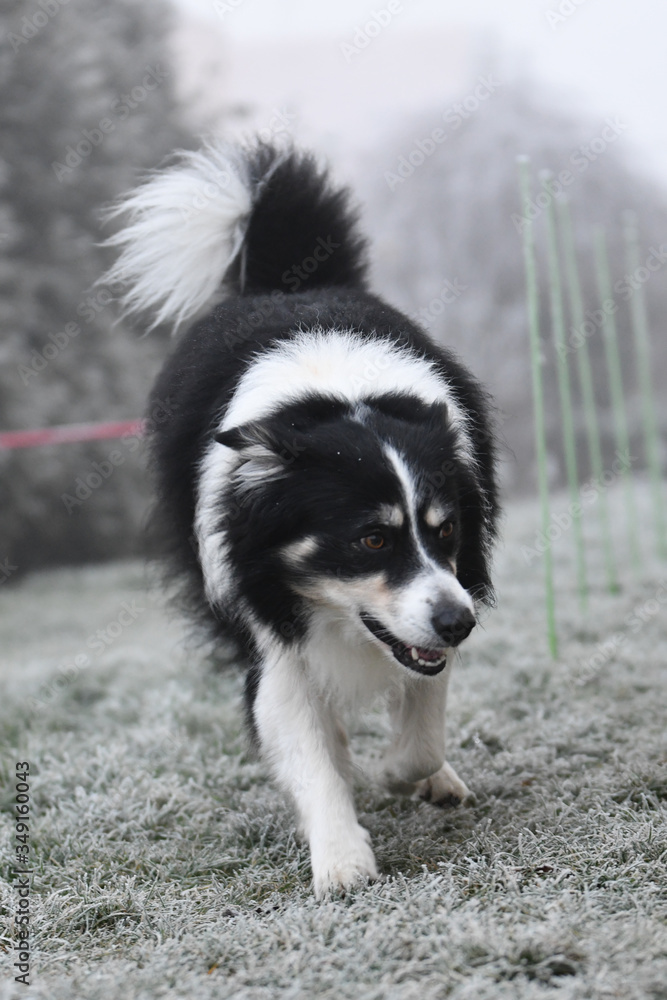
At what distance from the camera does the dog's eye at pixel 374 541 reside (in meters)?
2.59

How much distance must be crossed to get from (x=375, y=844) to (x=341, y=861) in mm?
324

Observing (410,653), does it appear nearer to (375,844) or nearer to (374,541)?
(374,541)

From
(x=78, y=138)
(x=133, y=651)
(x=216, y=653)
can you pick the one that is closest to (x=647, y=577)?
(x=133, y=651)

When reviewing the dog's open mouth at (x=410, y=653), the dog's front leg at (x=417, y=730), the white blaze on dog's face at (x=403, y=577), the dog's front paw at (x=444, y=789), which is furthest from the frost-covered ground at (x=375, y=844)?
the white blaze on dog's face at (x=403, y=577)

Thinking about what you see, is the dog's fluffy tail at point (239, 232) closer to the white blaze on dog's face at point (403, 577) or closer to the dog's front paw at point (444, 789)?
the white blaze on dog's face at point (403, 577)

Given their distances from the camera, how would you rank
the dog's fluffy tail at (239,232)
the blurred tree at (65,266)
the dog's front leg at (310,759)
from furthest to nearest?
the blurred tree at (65,266) < the dog's fluffy tail at (239,232) < the dog's front leg at (310,759)

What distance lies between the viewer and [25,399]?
30.5 feet

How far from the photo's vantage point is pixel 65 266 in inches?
406

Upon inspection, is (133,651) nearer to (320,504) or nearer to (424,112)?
(320,504)

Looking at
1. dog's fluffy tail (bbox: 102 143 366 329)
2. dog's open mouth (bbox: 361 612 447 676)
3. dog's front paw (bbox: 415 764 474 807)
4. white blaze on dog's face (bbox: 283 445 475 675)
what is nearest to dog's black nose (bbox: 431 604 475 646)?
white blaze on dog's face (bbox: 283 445 475 675)

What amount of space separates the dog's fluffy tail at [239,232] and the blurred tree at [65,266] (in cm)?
553

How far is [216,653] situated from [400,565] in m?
1.32

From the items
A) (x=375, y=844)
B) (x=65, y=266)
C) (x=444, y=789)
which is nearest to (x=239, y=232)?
(x=444, y=789)

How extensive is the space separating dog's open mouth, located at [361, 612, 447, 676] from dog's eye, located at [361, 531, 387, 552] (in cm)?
21
